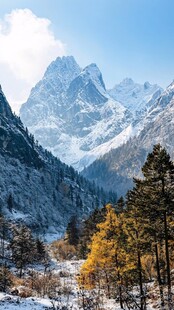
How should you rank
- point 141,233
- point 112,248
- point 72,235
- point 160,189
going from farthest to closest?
1. point 72,235
2. point 112,248
3. point 141,233
4. point 160,189

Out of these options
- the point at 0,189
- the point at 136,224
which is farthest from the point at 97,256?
the point at 0,189

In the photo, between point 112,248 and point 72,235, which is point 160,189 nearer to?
point 112,248

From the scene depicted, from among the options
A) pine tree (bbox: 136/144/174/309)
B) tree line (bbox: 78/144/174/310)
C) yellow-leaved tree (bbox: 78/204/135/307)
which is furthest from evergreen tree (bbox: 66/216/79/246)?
pine tree (bbox: 136/144/174/309)

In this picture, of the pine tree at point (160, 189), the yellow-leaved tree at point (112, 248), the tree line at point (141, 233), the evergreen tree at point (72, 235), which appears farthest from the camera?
the evergreen tree at point (72, 235)

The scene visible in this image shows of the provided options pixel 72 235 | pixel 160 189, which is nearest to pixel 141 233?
pixel 160 189

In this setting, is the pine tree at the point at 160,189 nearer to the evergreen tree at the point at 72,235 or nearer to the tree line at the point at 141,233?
the tree line at the point at 141,233

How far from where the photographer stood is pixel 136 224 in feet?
114

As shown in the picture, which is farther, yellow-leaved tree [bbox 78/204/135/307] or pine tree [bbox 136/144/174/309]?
yellow-leaved tree [bbox 78/204/135/307]

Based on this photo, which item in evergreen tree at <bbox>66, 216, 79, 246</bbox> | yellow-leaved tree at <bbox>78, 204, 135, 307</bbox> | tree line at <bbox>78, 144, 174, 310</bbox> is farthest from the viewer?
evergreen tree at <bbox>66, 216, 79, 246</bbox>

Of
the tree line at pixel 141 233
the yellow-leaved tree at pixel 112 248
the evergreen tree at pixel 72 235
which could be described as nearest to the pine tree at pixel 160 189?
the tree line at pixel 141 233

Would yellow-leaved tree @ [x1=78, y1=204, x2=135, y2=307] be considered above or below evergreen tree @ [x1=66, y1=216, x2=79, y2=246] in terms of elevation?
below

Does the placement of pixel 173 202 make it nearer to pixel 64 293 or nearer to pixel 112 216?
pixel 112 216

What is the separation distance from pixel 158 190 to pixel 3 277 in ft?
67.7

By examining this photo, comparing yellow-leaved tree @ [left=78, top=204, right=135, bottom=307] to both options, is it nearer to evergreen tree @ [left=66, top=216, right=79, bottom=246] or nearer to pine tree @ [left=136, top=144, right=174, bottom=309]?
pine tree @ [left=136, top=144, right=174, bottom=309]
